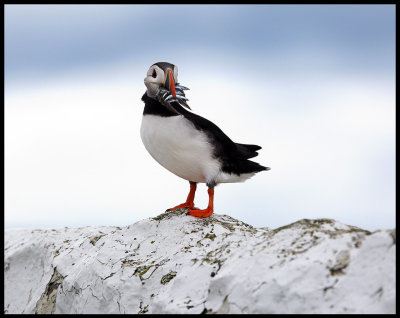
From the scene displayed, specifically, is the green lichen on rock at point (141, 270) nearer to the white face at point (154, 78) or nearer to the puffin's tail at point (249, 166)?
the puffin's tail at point (249, 166)

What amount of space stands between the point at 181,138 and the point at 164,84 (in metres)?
0.76

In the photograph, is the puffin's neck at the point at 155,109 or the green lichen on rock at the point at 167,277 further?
the puffin's neck at the point at 155,109

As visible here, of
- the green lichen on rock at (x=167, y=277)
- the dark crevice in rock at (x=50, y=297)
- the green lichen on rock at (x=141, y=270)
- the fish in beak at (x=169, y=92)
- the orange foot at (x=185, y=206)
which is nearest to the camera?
the green lichen on rock at (x=167, y=277)

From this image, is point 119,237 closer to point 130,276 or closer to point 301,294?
point 130,276

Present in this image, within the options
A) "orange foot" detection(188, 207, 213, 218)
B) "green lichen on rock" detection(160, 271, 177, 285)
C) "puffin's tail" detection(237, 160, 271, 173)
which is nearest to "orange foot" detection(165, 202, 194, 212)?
"orange foot" detection(188, 207, 213, 218)

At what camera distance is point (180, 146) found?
6.63m

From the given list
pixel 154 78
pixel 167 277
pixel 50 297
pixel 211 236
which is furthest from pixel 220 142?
pixel 50 297

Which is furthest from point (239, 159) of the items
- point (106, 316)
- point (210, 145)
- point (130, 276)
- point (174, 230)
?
point (106, 316)

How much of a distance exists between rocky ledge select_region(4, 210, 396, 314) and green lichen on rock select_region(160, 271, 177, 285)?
1cm

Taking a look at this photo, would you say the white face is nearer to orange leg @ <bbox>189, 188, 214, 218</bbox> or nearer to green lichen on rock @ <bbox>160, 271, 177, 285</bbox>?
orange leg @ <bbox>189, 188, 214, 218</bbox>

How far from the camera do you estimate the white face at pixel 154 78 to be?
21.9 ft

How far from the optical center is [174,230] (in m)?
6.29

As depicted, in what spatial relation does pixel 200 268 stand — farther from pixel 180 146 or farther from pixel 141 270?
pixel 180 146

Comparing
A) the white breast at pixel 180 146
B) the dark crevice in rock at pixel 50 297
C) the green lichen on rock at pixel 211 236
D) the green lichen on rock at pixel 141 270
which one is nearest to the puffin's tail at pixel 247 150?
the white breast at pixel 180 146
